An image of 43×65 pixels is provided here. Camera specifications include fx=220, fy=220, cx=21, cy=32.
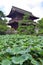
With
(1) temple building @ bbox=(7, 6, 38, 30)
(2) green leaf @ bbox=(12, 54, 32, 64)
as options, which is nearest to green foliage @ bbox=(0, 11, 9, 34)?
(1) temple building @ bbox=(7, 6, 38, 30)

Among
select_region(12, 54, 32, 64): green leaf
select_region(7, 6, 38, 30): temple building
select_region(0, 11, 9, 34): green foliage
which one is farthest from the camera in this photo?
select_region(7, 6, 38, 30): temple building

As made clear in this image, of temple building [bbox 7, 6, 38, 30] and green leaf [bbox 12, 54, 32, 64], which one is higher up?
green leaf [bbox 12, 54, 32, 64]

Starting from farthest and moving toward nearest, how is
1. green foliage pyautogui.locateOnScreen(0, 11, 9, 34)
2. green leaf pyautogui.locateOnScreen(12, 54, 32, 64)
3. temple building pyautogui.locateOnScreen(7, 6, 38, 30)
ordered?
temple building pyautogui.locateOnScreen(7, 6, 38, 30)
green foliage pyautogui.locateOnScreen(0, 11, 9, 34)
green leaf pyautogui.locateOnScreen(12, 54, 32, 64)

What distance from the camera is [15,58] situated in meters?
1.75

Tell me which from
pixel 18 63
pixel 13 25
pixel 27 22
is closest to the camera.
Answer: pixel 18 63

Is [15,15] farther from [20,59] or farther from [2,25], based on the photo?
[20,59]

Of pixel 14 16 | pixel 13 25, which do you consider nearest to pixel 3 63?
pixel 13 25

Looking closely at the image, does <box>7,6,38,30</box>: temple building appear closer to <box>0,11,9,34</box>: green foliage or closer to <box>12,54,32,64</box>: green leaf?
<box>0,11,9,34</box>: green foliage

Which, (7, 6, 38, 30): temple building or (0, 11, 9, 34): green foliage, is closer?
(0, 11, 9, 34): green foliage

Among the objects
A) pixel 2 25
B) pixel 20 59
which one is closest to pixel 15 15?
pixel 2 25

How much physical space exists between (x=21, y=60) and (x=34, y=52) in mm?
340

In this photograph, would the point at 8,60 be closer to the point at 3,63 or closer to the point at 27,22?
the point at 3,63

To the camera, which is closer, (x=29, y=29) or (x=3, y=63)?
(x=3, y=63)

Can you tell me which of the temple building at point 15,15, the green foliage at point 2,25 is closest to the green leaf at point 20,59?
the green foliage at point 2,25
